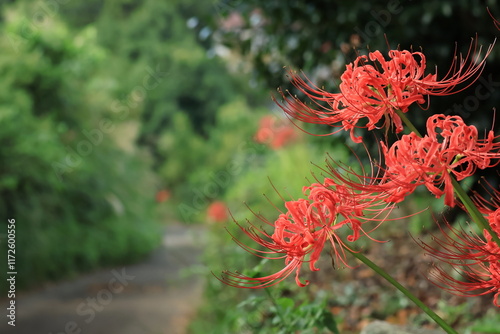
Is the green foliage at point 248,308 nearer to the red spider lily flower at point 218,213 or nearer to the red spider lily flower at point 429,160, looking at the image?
the red spider lily flower at point 429,160

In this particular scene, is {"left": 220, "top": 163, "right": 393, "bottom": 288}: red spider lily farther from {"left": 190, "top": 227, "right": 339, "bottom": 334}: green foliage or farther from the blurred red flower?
the blurred red flower

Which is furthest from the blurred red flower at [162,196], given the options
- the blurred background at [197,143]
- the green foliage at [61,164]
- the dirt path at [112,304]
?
the dirt path at [112,304]

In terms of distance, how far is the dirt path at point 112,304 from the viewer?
601 centimetres

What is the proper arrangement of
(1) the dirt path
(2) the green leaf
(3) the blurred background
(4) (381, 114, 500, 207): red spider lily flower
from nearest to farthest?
(4) (381, 114, 500, 207): red spider lily flower → (2) the green leaf → (3) the blurred background → (1) the dirt path

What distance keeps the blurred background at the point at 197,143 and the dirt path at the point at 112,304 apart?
0.09 m

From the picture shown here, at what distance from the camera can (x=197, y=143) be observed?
64.4 ft

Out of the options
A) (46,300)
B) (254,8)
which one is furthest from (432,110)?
(46,300)

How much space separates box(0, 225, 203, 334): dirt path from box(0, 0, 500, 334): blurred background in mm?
89

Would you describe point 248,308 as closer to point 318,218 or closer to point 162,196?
point 318,218

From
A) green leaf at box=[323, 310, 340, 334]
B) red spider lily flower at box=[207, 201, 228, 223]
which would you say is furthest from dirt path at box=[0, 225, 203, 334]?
green leaf at box=[323, 310, 340, 334]

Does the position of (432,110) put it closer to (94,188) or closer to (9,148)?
(9,148)

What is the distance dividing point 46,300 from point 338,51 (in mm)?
5187

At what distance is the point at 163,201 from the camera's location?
1919 centimetres

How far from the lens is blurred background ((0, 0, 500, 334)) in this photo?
10.4 feet
